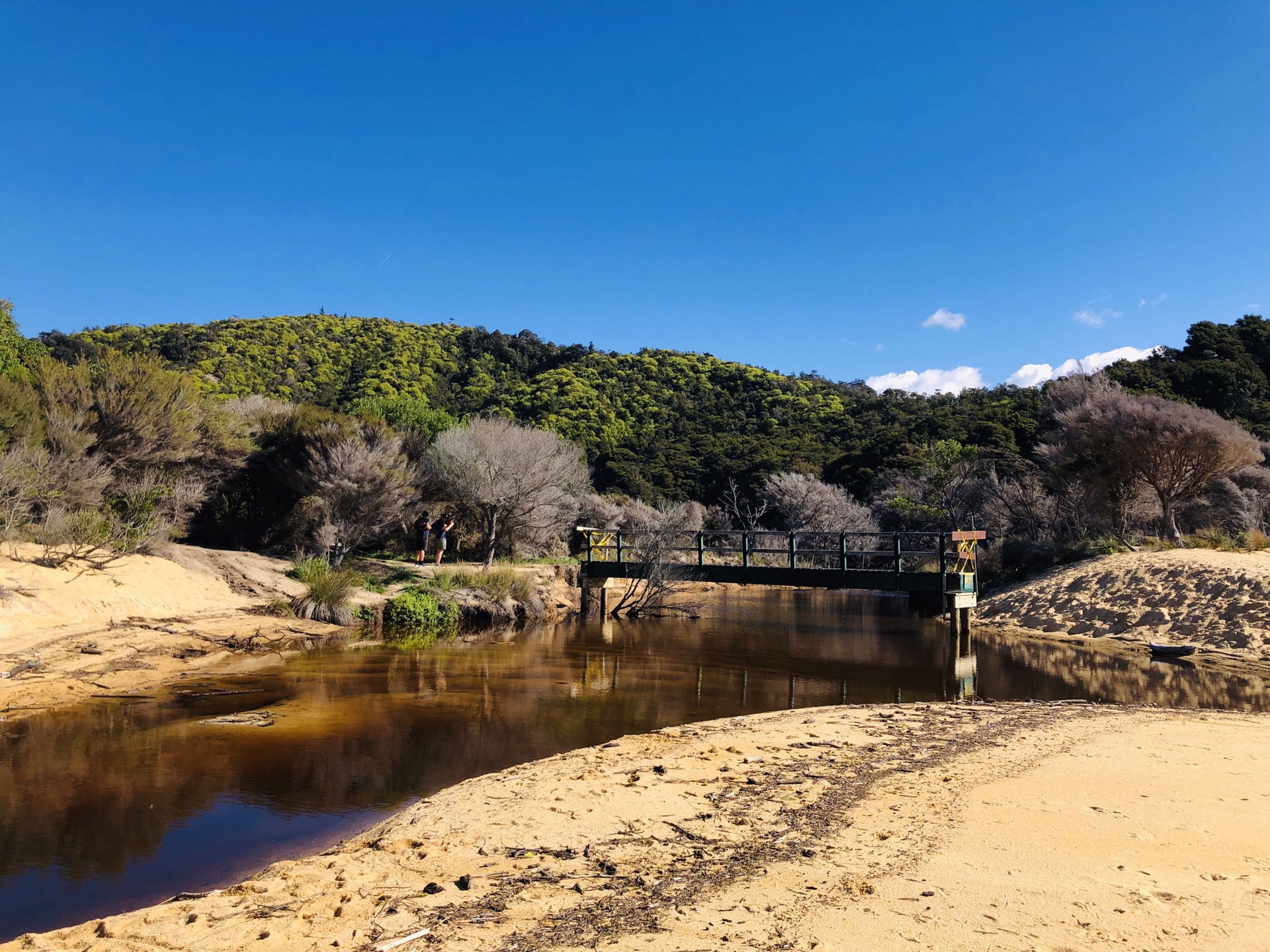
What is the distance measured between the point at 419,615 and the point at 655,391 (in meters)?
41.6

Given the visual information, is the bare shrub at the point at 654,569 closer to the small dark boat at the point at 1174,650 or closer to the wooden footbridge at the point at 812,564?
the wooden footbridge at the point at 812,564

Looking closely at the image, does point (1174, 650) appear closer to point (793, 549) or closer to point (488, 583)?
point (793, 549)

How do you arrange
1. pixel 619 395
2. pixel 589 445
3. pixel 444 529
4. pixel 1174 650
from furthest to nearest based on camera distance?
pixel 619 395 < pixel 589 445 < pixel 444 529 < pixel 1174 650

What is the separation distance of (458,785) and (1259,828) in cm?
615

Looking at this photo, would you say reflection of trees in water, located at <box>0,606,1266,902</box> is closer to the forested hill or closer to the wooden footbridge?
the wooden footbridge

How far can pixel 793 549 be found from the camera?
66.1ft

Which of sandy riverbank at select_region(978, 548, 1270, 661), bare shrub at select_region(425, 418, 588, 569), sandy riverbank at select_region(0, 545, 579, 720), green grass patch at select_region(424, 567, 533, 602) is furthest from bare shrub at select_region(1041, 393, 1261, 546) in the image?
sandy riverbank at select_region(0, 545, 579, 720)

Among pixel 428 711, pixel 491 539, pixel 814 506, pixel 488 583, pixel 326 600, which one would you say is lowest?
pixel 428 711

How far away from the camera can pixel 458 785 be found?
705 cm

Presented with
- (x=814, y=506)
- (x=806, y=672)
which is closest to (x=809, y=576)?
(x=806, y=672)

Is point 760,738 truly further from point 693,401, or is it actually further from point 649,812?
point 693,401

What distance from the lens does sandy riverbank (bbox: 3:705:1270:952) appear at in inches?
158

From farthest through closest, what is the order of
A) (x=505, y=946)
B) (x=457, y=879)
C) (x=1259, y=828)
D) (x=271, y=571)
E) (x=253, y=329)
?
1. (x=253, y=329)
2. (x=271, y=571)
3. (x=1259, y=828)
4. (x=457, y=879)
5. (x=505, y=946)

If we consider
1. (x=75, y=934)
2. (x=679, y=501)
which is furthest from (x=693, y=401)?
(x=75, y=934)
